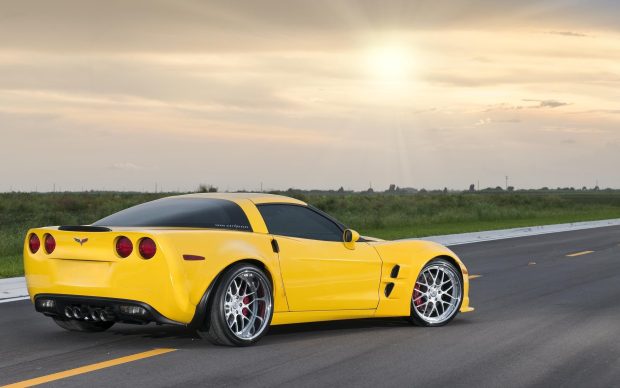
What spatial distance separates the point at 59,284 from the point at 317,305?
2371 millimetres

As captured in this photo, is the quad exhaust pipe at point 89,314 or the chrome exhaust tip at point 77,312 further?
the chrome exhaust tip at point 77,312

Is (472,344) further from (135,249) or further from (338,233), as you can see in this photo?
(135,249)

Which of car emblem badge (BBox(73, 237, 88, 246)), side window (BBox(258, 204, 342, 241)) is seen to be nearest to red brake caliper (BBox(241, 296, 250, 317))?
side window (BBox(258, 204, 342, 241))

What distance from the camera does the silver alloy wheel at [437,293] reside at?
1049 cm

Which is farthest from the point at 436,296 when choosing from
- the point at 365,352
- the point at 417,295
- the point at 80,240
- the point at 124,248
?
the point at 80,240

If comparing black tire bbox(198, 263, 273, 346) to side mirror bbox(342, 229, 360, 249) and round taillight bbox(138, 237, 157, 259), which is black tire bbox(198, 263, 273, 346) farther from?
side mirror bbox(342, 229, 360, 249)

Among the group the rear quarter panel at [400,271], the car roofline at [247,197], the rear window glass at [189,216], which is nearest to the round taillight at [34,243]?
the rear window glass at [189,216]

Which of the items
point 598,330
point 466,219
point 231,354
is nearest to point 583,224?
point 466,219

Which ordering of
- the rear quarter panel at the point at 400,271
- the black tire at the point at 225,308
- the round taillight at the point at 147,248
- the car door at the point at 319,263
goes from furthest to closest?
the rear quarter panel at the point at 400,271, the car door at the point at 319,263, the black tire at the point at 225,308, the round taillight at the point at 147,248

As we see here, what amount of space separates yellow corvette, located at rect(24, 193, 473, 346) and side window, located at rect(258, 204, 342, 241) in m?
0.01

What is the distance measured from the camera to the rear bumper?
8414 millimetres

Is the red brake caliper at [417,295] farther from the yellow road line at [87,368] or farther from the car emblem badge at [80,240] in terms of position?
the car emblem badge at [80,240]

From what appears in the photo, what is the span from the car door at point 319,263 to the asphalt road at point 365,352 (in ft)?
1.22

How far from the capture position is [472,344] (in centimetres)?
938
